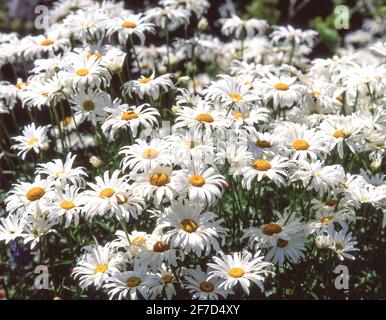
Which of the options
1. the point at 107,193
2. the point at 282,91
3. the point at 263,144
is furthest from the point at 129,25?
the point at 107,193

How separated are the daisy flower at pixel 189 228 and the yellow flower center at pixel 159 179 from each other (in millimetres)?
137

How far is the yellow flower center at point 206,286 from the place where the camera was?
11.5ft

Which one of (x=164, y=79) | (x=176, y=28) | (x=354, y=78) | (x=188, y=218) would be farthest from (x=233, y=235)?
(x=176, y=28)

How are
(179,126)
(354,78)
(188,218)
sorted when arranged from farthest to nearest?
(354,78), (179,126), (188,218)

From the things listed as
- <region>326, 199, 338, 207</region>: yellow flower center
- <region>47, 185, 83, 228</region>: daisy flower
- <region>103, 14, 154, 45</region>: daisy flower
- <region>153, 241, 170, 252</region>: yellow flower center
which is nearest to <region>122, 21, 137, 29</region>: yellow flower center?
<region>103, 14, 154, 45</region>: daisy flower

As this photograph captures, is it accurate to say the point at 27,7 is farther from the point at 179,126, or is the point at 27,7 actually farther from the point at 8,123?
the point at 179,126

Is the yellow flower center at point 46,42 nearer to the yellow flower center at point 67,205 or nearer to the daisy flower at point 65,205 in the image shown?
the daisy flower at point 65,205

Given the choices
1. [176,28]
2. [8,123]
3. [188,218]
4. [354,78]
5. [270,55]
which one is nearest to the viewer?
[188,218]

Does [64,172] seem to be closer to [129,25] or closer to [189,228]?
[189,228]

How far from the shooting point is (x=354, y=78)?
177 inches

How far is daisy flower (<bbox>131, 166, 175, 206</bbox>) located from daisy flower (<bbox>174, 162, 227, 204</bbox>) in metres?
0.06

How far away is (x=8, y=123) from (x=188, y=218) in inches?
160

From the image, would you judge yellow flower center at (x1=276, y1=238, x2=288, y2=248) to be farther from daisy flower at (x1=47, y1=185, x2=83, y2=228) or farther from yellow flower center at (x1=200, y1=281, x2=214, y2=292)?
daisy flower at (x1=47, y1=185, x2=83, y2=228)
